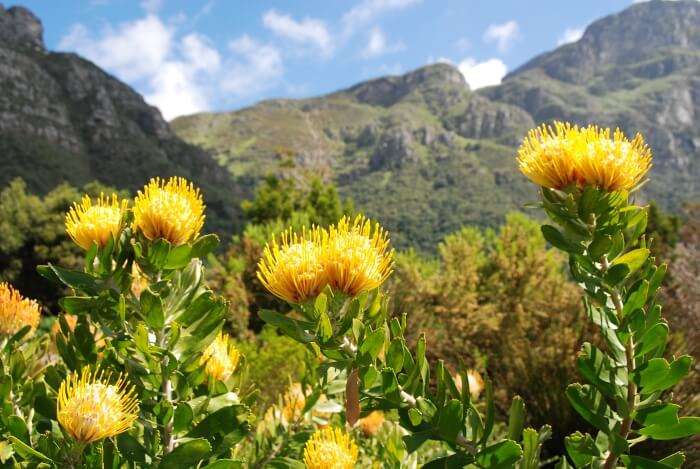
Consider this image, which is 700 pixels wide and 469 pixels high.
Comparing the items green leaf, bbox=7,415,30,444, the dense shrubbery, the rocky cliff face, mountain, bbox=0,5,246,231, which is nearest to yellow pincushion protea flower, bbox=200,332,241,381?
the dense shrubbery

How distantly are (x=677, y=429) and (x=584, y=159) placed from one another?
2.29 ft

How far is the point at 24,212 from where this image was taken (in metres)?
27.2

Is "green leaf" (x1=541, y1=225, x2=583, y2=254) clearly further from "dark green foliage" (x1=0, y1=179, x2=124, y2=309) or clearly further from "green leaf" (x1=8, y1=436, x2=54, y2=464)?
"dark green foliage" (x1=0, y1=179, x2=124, y2=309)

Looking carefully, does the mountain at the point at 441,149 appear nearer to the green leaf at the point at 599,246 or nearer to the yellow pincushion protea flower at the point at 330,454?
the yellow pincushion protea flower at the point at 330,454

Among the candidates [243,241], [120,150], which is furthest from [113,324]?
[120,150]

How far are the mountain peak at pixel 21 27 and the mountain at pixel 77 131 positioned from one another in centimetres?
24

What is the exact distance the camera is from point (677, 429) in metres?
1.26

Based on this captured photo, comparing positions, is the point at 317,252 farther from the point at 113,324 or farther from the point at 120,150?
the point at 120,150

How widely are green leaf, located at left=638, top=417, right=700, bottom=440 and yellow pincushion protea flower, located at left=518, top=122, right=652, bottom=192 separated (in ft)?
1.91

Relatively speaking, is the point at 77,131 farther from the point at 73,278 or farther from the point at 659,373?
the point at 659,373

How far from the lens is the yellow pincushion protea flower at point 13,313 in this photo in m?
1.90

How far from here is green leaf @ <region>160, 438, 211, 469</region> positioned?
4.09 feet

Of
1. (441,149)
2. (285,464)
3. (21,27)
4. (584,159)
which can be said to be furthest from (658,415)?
(441,149)

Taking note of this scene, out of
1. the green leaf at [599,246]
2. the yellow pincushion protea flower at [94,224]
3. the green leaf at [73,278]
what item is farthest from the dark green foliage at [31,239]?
the green leaf at [599,246]
